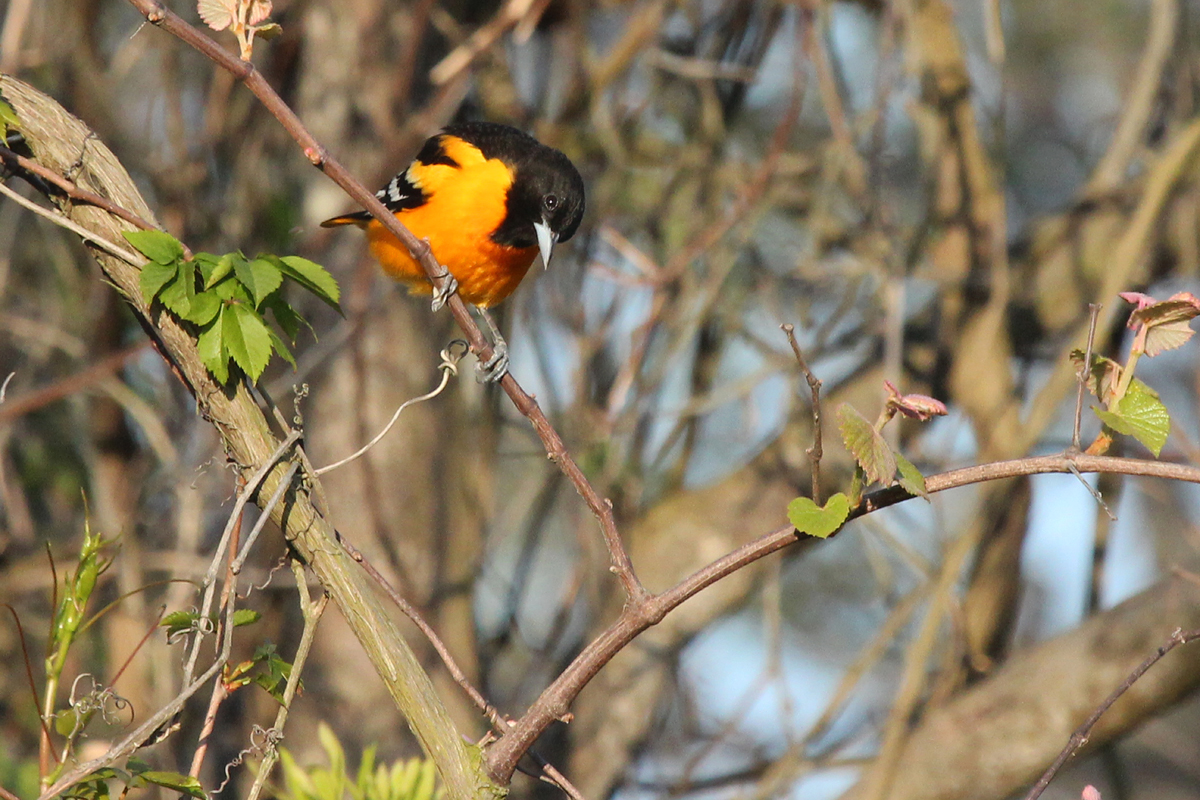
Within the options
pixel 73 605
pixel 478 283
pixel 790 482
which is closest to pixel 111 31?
pixel 478 283

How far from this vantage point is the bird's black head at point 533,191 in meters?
3.86

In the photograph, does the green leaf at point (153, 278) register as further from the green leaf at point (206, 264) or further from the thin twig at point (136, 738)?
the thin twig at point (136, 738)

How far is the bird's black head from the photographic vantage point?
386 cm

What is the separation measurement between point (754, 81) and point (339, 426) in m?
2.24

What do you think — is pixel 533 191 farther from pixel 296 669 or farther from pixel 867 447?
pixel 867 447

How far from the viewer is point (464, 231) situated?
375 cm

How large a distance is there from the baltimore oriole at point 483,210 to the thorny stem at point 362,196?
5.93 ft

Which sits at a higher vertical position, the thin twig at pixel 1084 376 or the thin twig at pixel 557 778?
the thin twig at pixel 1084 376

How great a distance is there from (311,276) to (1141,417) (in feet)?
3.98

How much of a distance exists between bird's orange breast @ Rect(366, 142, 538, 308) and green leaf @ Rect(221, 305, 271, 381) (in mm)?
2024

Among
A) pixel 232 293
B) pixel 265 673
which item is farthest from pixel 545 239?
pixel 265 673

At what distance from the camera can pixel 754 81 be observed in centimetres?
493

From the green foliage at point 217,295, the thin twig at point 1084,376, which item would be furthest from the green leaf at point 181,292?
the thin twig at point 1084,376

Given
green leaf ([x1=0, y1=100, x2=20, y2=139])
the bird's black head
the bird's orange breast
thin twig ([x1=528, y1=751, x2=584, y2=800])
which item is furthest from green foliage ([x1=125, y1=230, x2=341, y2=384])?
the bird's black head
